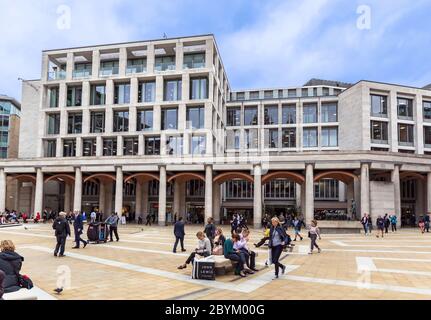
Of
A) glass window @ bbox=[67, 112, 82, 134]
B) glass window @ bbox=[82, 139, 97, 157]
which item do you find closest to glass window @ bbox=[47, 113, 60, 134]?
glass window @ bbox=[67, 112, 82, 134]

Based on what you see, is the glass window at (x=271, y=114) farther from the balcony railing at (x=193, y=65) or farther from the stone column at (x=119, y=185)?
the stone column at (x=119, y=185)

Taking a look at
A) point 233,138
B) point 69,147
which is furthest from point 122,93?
point 233,138

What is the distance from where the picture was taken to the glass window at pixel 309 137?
59562 mm

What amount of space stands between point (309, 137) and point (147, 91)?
2653 cm

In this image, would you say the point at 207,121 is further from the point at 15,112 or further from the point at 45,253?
the point at 15,112

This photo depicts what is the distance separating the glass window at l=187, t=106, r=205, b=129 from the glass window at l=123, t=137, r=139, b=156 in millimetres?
8065

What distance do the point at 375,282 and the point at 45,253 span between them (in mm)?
13112

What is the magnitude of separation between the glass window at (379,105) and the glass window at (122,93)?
109 feet

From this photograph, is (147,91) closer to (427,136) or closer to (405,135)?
(405,135)

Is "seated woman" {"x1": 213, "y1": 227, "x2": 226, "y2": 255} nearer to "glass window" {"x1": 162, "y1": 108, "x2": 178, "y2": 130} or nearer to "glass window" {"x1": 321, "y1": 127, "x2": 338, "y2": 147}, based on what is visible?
"glass window" {"x1": 162, "y1": 108, "x2": 178, "y2": 130}

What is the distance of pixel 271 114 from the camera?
6231 cm

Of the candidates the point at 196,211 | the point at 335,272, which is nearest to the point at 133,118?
the point at 196,211

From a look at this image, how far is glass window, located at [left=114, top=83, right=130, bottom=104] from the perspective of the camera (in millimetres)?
51750
